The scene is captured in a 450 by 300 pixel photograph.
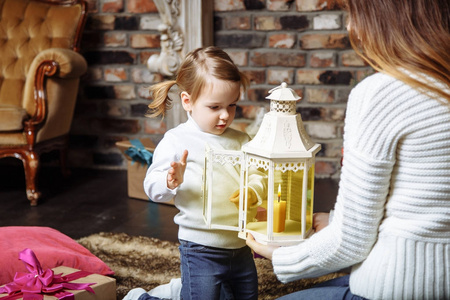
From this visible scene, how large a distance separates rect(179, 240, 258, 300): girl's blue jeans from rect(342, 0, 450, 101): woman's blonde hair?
2.24 ft

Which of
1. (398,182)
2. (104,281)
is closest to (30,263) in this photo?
(104,281)

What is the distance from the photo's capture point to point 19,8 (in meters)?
3.30

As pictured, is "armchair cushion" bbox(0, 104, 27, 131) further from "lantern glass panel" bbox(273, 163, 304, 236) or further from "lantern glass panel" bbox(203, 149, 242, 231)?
"lantern glass panel" bbox(273, 163, 304, 236)

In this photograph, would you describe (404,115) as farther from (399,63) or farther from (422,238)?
(422,238)


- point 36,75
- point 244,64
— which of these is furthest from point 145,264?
point 244,64

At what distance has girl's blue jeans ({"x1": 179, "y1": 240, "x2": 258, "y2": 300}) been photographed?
1.37 m

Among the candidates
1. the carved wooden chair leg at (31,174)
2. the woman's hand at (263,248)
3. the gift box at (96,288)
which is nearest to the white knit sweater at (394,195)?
the woman's hand at (263,248)

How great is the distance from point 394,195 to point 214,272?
603 millimetres

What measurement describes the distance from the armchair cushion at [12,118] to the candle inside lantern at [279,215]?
2.03 meters

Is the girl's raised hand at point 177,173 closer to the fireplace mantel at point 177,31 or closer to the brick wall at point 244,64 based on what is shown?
the fireplace mantel at point 177,31

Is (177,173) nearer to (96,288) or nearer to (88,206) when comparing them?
(96,288)

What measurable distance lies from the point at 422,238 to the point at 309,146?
34 centimetres

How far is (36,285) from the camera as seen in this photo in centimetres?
142

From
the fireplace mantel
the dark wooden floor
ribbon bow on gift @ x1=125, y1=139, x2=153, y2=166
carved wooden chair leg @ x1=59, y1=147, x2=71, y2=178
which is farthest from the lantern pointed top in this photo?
carved wooden chair leg @ x1=59, y1=147, x2=71, y2=178
